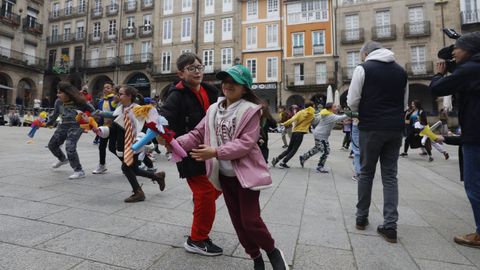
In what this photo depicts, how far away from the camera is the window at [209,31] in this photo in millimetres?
30188

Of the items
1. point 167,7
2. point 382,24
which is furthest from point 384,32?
point 167,7

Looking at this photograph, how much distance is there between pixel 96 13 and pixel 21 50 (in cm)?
900

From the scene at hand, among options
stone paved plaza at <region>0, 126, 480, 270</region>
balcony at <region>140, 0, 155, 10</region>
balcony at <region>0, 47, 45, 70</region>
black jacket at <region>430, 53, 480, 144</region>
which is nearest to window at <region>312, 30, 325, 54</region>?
balcony at <region>140, 0, 155, 10</region>

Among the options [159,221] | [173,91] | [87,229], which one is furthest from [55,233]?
[173,91]

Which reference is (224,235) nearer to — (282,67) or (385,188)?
(385,188)

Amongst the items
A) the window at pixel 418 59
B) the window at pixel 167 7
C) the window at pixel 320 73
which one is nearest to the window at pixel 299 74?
the window at pixel 320 73

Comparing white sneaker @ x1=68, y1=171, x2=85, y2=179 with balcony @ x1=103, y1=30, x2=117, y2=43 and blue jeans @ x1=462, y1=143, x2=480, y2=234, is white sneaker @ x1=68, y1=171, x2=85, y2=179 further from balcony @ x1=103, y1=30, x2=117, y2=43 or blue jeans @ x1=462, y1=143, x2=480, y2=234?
balcony @ x1=103, y1=30, x2=117, y2=43

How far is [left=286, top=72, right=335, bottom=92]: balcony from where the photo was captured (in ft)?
87.7

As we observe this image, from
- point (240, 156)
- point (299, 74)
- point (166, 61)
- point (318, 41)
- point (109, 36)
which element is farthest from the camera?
point (109, 36)

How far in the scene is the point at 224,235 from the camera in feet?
9.67

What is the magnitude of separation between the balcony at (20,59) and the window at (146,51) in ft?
38.9

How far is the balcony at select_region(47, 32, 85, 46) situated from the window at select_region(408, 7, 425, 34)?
34769 mm

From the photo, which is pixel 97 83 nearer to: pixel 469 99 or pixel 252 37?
pixel 252 37

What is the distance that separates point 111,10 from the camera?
111 ft
